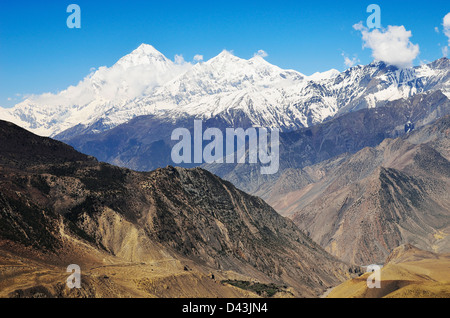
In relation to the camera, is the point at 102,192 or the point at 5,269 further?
the point at 102,192

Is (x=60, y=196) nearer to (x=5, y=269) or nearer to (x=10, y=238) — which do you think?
(x=10, y=238)

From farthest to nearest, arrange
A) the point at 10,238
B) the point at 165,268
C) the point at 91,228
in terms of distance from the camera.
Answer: the point at 91,228 < the point at 165,268 < the point at 10,238

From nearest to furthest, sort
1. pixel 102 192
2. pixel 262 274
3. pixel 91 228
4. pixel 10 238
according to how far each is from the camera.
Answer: pixel 10 238, pixel 91 228, pixel 102 192, pixel 262 274

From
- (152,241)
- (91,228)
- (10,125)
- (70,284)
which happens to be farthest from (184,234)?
(70,284)

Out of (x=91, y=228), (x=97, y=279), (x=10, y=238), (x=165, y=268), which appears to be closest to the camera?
(x=97, y=279)

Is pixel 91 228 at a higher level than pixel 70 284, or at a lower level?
higher

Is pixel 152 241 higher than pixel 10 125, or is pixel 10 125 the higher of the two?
pixel 10 125
